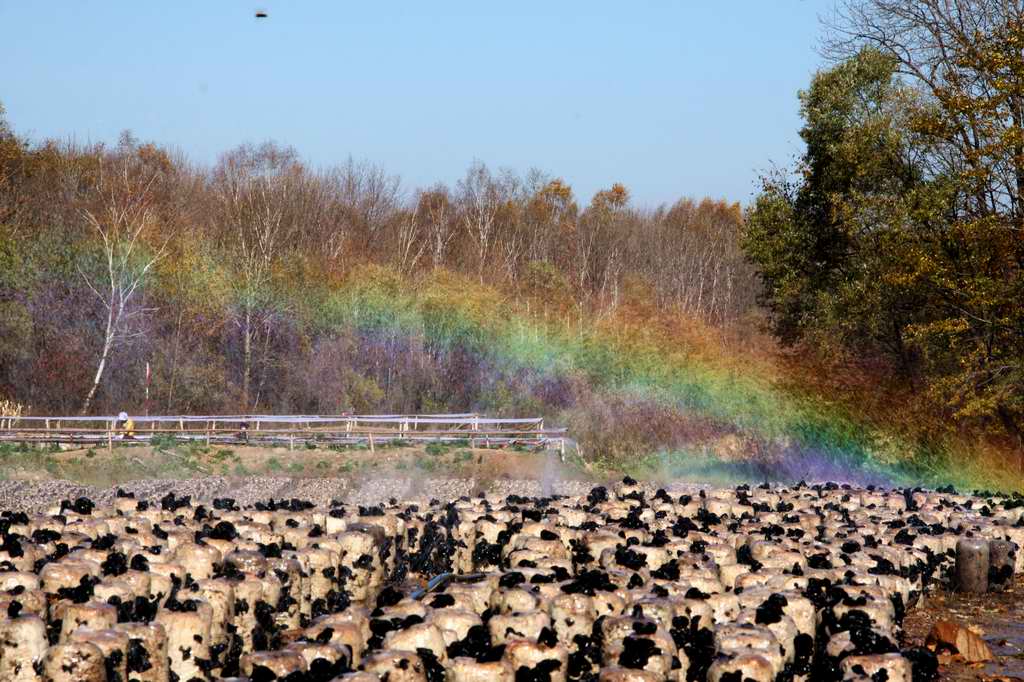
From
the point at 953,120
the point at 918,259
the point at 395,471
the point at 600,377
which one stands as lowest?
the point at 395,471

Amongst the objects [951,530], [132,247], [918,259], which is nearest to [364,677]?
[951,530]

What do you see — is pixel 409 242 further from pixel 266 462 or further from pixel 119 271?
pixel 266 462

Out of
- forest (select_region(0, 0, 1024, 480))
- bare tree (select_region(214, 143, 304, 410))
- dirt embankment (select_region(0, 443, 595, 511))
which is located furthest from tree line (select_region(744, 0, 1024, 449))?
bare tree (select_region(214, 143, 304, 410))

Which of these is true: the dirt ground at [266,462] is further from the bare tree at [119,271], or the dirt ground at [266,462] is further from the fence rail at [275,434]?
the bare tree at [119,271]

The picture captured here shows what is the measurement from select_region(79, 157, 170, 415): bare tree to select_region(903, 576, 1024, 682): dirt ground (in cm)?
4435

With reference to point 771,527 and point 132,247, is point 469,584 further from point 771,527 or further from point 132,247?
point 132,247

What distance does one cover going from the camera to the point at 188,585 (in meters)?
16.1

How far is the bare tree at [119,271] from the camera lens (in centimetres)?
5788

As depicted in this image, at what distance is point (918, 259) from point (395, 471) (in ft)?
66.5

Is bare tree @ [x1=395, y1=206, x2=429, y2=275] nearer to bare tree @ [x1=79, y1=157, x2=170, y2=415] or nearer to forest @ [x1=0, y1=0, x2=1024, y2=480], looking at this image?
forest @ [x1=0, y1=0, x2=1024, y2=480]

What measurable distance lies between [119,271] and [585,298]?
3725 cm

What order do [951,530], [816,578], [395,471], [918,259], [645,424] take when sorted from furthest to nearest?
1. [645,424]
2. [395,471]
3. [918,259]
4. [951,530]
5. [816,578]

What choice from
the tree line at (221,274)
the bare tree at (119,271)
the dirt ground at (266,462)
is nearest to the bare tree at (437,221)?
the tree line at (221,274)

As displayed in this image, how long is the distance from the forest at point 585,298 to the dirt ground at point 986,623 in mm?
16773
